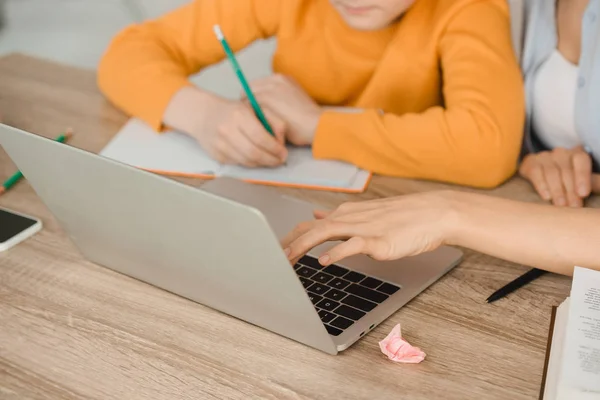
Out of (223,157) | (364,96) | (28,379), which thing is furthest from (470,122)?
(28,379)

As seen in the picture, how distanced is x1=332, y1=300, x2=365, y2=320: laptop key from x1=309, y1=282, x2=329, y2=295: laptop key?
37mm

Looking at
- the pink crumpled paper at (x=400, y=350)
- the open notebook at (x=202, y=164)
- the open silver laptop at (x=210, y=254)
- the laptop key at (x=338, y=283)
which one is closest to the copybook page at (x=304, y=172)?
the open notebook at (x=202, y=164)

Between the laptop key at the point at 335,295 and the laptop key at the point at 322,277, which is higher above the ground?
the laptop key at the point at 322,277

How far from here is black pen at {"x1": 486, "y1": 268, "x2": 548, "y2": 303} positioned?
0.85 m

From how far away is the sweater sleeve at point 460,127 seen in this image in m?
1.10

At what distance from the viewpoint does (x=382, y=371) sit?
75cm

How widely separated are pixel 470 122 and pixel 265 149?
1.02 ft

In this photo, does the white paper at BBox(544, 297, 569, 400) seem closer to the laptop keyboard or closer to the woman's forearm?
the woman's forearm

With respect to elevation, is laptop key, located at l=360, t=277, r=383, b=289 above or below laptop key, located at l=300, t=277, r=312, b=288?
below

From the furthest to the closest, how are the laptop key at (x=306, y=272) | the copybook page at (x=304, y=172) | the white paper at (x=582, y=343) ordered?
the copybook page at (x=304, y=172)
the laptop key at (x=306, y=272)
the white paper at (x=582, y=343)

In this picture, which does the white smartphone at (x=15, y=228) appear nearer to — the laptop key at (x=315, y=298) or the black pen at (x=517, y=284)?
the laptop key at (x=315, y=298)

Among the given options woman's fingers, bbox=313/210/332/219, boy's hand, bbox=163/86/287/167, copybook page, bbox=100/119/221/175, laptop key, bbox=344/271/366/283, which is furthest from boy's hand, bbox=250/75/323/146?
laptop key, bbox=344/271/366/283

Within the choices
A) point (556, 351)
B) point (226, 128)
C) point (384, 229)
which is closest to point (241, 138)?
point (226, 128)

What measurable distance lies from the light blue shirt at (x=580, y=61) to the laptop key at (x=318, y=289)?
0.51m
